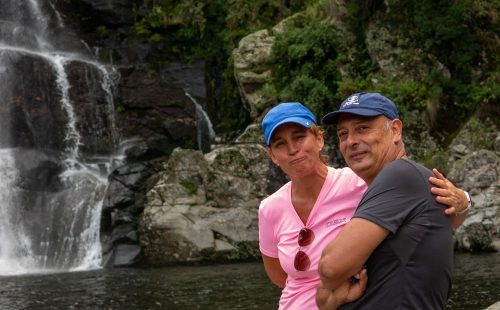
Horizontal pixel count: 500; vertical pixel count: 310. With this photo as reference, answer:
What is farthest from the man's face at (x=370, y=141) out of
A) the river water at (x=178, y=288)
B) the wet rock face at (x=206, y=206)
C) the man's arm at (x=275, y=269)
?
the wet rock face at (x=206, y=206)

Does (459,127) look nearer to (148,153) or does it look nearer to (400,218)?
(148,153)

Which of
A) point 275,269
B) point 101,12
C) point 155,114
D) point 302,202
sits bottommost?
point 275,269

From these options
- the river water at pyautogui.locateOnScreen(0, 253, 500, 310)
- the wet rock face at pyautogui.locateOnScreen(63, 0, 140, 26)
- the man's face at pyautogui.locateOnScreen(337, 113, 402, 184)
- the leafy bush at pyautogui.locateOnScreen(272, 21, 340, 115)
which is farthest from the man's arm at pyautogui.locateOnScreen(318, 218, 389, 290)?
the wet rock face at pyautogui.locateOnScreen(63, 0, 140, 26)

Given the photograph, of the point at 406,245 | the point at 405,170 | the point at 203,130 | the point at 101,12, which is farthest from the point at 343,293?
the point at 101,12

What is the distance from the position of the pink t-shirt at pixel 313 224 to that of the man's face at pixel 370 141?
0.31 m

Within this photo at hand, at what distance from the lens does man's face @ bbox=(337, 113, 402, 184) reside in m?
2.89

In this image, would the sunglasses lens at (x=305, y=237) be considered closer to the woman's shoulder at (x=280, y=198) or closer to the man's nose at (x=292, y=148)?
the woman's shoulder at (x=280, y=198)

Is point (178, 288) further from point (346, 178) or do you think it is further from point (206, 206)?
point (346, 178)

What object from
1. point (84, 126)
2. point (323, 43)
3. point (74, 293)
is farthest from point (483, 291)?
point (84, 126)

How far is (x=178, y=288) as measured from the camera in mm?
14531

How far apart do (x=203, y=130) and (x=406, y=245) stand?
24223 millimetres

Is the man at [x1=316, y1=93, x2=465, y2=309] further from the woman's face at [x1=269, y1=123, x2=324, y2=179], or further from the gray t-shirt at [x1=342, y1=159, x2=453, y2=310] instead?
the woman's face at [x1=269, y1=123, x2=324, y2=179]

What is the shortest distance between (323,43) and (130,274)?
37.8ft

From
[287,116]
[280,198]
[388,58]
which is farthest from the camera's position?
[388,58]
